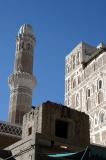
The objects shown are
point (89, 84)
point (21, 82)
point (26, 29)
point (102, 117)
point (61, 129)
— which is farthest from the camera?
point (26, 29)

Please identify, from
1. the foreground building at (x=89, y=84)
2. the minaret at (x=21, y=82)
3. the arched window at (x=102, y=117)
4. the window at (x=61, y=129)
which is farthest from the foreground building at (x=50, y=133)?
the minaret at (x=21, y=82)

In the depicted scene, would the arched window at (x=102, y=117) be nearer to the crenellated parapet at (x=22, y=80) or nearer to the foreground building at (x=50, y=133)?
the crenellated parapet at (x=22, y=80)

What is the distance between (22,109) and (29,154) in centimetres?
2556

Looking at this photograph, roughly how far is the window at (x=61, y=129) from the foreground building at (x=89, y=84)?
Answer: 19.1 meters

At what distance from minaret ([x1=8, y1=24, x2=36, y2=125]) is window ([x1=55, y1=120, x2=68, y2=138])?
21030 mm

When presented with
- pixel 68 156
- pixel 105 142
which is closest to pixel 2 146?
pixel 68 156


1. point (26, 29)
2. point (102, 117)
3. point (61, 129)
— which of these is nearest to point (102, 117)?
point (102, 117)

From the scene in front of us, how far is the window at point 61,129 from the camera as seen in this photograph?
90.9 ft

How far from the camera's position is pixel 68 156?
23812 millimetres

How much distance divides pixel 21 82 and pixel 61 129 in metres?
25.1

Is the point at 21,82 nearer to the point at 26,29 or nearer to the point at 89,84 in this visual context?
the point at 89,84

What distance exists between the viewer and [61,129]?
92.0 ft

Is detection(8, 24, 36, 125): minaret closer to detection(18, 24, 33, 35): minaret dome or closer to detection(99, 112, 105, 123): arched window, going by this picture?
detection(18, 24, 33, 35): minaret dome

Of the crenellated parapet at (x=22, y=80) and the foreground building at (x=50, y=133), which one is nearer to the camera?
the foreground building at (x=50, y=133)
